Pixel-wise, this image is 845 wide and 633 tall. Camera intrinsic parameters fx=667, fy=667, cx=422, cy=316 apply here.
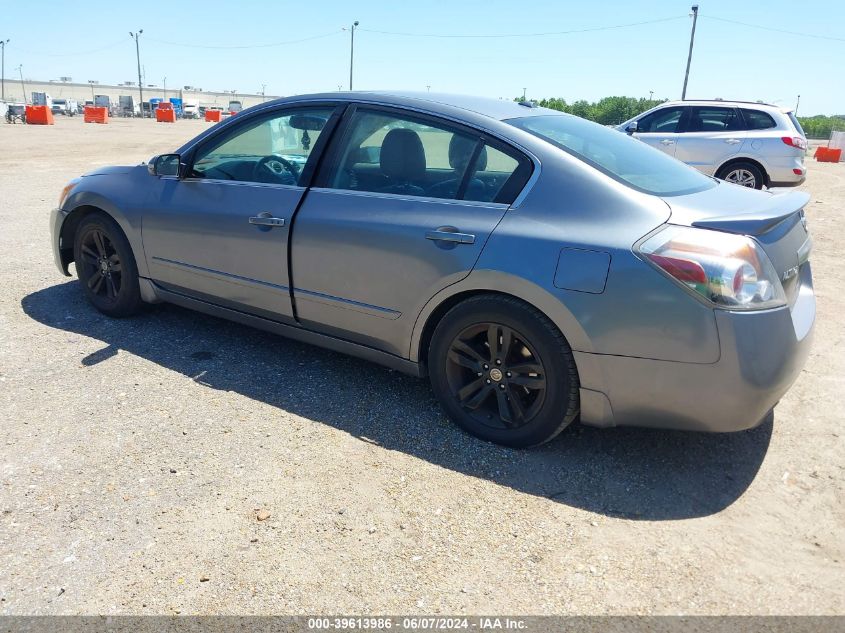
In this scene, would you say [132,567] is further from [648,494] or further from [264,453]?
[648,494]

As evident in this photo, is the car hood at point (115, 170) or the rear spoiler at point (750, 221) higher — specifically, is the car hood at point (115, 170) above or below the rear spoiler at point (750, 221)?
below

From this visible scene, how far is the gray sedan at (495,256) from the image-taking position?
276 centimetres

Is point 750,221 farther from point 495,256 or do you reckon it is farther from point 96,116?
point 96,116

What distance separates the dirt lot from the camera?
234cm

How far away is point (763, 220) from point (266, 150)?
109 inches

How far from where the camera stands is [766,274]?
2766 millimetres

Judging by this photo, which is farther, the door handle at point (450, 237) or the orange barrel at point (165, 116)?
the orange barrel at point (165, 116)

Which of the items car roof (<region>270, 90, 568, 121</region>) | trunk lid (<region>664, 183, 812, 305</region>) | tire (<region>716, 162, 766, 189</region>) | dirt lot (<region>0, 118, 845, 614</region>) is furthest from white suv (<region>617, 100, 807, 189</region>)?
trunk lid (<region>664, 183, 812, 305</region>)

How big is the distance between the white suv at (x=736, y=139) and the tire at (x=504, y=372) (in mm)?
9976

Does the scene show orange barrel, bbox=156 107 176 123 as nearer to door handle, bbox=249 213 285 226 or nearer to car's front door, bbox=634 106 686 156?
car's front door, bbox=634 106 686 156

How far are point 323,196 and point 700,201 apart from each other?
1942 millimetres

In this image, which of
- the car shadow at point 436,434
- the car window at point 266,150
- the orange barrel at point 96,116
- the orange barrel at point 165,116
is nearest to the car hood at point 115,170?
the car window at point 266,150

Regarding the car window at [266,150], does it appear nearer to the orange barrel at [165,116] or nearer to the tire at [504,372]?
the tire at [504,372]

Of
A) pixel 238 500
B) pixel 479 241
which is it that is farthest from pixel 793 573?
pixel 238 500
